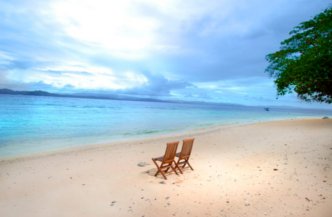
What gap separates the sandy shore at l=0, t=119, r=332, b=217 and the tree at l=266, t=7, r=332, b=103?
279 centimetres

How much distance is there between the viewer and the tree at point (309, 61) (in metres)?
6.89

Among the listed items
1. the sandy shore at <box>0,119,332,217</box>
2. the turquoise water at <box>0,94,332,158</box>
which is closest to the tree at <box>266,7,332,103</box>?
the sandy shore at <box>0,119,332,217</box>

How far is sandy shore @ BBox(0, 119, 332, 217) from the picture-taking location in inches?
179

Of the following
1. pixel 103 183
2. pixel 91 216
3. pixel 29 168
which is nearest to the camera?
pixel 91 216

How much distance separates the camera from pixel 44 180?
6695 millimetres

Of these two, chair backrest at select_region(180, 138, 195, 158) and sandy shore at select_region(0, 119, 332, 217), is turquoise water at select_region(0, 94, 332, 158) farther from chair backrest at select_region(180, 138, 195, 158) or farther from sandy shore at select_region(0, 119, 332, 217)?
chair backrest at select_region(180, 138, 195, 158)

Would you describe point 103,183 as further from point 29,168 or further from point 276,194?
point 276,194

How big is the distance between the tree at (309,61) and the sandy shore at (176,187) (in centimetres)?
279

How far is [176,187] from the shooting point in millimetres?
5750

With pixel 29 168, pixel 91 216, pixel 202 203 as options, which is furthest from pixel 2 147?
pixel 202 203

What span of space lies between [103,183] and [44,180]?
1970 millimetres

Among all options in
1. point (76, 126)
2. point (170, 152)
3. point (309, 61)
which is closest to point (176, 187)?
point (170, 152)

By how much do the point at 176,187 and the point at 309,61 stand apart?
575cm

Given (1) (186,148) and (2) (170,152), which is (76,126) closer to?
(1) (186,148)
